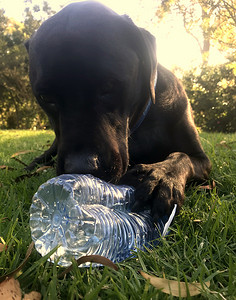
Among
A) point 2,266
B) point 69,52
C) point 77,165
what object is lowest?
point 2,266

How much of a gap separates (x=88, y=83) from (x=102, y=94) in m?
0.12

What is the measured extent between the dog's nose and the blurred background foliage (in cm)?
428

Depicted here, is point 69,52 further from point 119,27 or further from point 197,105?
point 197,105

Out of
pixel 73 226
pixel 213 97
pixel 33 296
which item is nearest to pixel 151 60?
pixel 73 226

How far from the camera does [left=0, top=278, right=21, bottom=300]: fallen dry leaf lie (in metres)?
0.92

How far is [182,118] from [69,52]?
1.25 meters

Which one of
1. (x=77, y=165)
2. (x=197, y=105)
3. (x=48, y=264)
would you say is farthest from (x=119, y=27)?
(x=197, y=105)

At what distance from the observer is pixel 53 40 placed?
204 centimetres

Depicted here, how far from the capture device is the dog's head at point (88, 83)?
1818 mm

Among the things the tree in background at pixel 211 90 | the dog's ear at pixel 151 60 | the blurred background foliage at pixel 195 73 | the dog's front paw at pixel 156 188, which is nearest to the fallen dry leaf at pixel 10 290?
the dog's front paw at pixel 156 188

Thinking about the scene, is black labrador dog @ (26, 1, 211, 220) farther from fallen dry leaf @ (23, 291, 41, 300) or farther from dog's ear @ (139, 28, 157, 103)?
fallen dry leaf @ (23, 291, 41, 300)

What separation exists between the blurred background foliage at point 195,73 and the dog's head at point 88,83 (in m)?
3.62

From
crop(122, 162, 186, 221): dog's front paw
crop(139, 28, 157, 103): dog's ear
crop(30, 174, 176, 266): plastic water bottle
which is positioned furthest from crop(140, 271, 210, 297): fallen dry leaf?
crop(139, 28, 157, 103): dog's ear

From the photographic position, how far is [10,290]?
0.95 m
